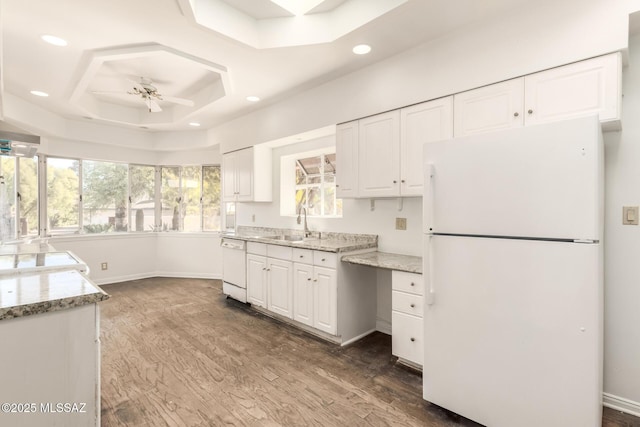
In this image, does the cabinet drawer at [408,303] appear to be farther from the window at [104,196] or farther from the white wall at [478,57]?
the window at [104,196]

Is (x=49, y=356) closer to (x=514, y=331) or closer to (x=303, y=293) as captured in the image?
(x=514, y=331)

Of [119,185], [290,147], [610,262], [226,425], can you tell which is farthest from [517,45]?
[119,185]

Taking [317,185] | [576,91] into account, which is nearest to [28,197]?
[317,185]

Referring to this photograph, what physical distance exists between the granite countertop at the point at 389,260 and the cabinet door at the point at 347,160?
0.62 m

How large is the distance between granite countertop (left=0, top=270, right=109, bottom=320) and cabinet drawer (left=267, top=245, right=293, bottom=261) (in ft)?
6.64

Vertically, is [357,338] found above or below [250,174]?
below

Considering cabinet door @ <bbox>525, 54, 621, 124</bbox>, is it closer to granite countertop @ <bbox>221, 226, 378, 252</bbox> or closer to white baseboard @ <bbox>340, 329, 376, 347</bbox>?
granite countertop @ <bbox>221, 226, 378, 252</bbox>

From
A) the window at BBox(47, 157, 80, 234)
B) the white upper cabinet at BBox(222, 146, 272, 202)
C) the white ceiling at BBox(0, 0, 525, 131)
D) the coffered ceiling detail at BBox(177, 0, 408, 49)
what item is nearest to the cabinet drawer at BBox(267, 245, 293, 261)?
the white upper cabinet at BBox(222, 146, 272, 202)

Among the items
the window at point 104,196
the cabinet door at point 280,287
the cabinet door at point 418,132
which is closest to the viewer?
the cabinet door at point 418,132

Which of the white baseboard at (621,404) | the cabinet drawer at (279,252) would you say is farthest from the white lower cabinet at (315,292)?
the white baseboard at (621,404)

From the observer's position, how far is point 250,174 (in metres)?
4.49

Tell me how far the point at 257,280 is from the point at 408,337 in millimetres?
1978

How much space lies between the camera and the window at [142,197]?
5.71 m

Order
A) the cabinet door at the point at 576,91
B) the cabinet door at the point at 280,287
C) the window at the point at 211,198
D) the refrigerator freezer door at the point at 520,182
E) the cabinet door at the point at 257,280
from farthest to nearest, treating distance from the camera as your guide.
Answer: the window at the point at 211,198 → the cabinet door at the point at 257,280 → the cabinet door at the point at 280,287 → the cabinet door at the point at 576,91 → the refrigerator freezer door at the point at 520,182
